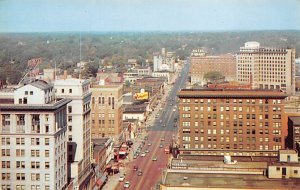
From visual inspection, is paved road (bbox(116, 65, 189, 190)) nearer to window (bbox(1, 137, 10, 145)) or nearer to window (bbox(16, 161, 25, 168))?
window (bbox(16, 161, 25, 168))

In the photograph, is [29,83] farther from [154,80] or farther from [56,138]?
[154,80]

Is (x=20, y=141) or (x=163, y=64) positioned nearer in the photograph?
(x=20, y=141)

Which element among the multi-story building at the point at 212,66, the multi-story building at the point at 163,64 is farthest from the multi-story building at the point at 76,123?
the multi-story building at the point at 163,64

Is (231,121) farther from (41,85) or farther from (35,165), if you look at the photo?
(35,165)

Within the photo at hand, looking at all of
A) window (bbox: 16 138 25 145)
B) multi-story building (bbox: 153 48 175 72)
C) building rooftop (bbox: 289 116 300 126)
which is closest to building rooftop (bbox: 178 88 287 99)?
building rooftop (bbox: 289 116 300 126)

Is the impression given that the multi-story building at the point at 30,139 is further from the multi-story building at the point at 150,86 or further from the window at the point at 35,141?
the multi-story building at the point at 150,86

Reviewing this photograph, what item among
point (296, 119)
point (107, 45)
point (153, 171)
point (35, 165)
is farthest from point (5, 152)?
point (107, 45)

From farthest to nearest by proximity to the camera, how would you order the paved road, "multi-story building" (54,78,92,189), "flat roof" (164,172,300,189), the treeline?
the treeline, the paved road, "multi-story building" (54,78,92,189), "flat roof" (164,172,300,189)
